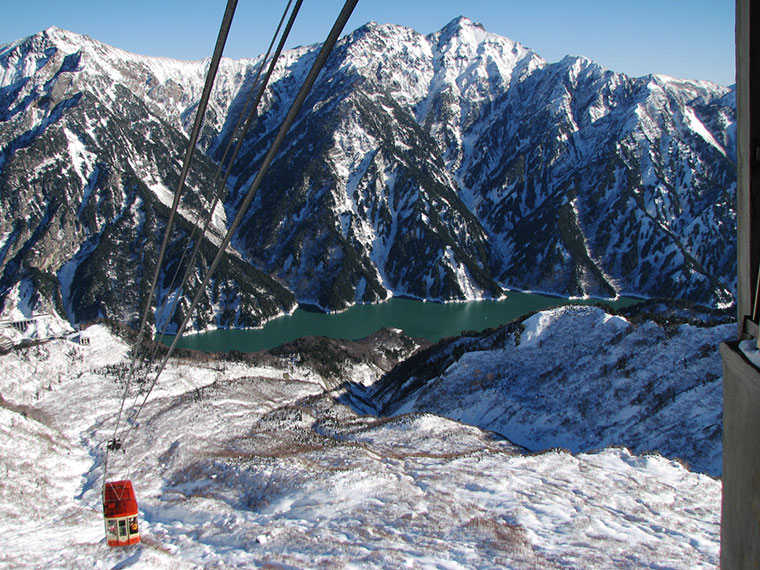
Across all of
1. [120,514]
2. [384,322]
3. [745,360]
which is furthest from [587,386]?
[384,322]

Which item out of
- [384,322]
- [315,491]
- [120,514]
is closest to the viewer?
[120,514]

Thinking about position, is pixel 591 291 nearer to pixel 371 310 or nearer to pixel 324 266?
pixel 371 310

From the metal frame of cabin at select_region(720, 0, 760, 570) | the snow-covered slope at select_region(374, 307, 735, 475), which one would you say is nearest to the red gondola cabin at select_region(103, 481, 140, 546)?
the metal frame of cabin at select_region(720, 0, 760, 570)

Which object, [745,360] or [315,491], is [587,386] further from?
[745,360]

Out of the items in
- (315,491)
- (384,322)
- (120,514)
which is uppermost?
(120,514)

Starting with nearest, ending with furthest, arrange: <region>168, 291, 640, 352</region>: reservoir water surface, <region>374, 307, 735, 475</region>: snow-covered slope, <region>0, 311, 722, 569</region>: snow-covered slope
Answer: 1. <region>0, 311, 722, 569</region>: snow-covered slope
2. <region>374, 307, 735, 475</region>: snow-covered slope
3. <region>168, 291, 640, 352</region>: reservoir water surface

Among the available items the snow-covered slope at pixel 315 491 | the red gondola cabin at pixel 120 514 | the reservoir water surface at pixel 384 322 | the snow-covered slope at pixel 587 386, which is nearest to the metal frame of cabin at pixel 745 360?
the snow-covered slope at pixel 315 491

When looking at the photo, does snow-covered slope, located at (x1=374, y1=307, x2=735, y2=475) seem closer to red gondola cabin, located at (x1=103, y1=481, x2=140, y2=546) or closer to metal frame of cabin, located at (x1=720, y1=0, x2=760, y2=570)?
red gondola cabin, located at (x1=103, y1=481, x2=140, y2=546)
